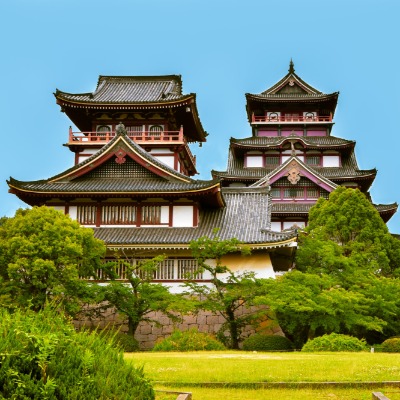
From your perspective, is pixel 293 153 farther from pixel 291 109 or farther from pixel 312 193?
pixel 291 109

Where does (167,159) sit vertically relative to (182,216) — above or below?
above

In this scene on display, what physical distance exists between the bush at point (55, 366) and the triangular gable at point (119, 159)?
25.3 metres

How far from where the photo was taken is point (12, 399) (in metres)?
6.64

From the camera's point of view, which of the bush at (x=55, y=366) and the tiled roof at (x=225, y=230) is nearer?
the bush at (x=55, y=366)

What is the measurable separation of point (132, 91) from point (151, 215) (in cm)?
1635

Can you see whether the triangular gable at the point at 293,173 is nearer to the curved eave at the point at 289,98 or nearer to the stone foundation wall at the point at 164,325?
the curved eave at the point at 289,98

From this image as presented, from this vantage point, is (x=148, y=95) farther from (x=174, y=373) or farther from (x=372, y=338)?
(x=174, y=373)

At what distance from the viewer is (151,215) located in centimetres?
3269

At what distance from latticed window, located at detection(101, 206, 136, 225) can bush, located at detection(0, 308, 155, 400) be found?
81.4 feet

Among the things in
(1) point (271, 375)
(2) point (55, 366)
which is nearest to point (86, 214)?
(1) point (271, 375)

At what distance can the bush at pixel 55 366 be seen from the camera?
268 inches

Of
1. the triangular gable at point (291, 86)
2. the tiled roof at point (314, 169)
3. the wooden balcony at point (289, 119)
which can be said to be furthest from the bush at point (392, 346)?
the triangular gable at point (291, 86)

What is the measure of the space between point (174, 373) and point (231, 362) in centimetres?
270

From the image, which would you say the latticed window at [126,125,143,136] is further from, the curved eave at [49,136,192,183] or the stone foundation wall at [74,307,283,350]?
the stone foundation wall at [74,307,283,350]
